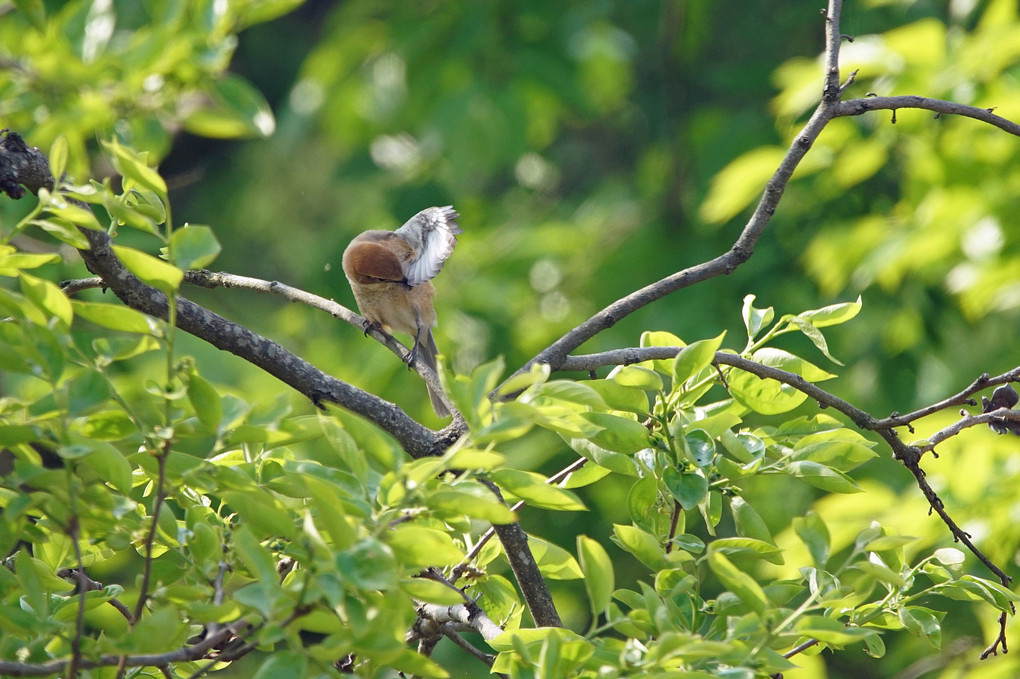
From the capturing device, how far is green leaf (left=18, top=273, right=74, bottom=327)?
1028 mm

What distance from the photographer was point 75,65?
3389mm

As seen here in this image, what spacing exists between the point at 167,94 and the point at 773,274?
316cm

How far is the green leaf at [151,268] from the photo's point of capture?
101 centimetres

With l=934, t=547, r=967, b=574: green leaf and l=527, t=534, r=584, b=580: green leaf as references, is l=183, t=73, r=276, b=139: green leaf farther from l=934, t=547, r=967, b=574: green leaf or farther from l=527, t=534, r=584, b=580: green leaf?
l=934, t=547, r=967, b=574: green leaf

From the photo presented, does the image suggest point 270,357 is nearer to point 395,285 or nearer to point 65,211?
point 65,211

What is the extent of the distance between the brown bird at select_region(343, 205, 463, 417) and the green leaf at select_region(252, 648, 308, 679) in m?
1.96

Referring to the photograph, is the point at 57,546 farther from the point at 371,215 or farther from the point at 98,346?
the point at 371,215

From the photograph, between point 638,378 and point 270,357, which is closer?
point 638,378

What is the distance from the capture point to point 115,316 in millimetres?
1026

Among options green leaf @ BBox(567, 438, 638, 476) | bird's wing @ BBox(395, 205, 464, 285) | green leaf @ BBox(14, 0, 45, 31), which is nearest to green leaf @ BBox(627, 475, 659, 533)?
green leaf @ BBox(567, 438, 638, 476)

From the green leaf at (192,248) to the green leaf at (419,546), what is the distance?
39cm

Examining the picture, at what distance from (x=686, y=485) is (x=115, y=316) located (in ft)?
2.55

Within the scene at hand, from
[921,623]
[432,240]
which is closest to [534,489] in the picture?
[921,623]

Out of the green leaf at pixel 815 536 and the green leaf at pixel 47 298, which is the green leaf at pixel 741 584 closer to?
the green leaf at pixel 815 536
